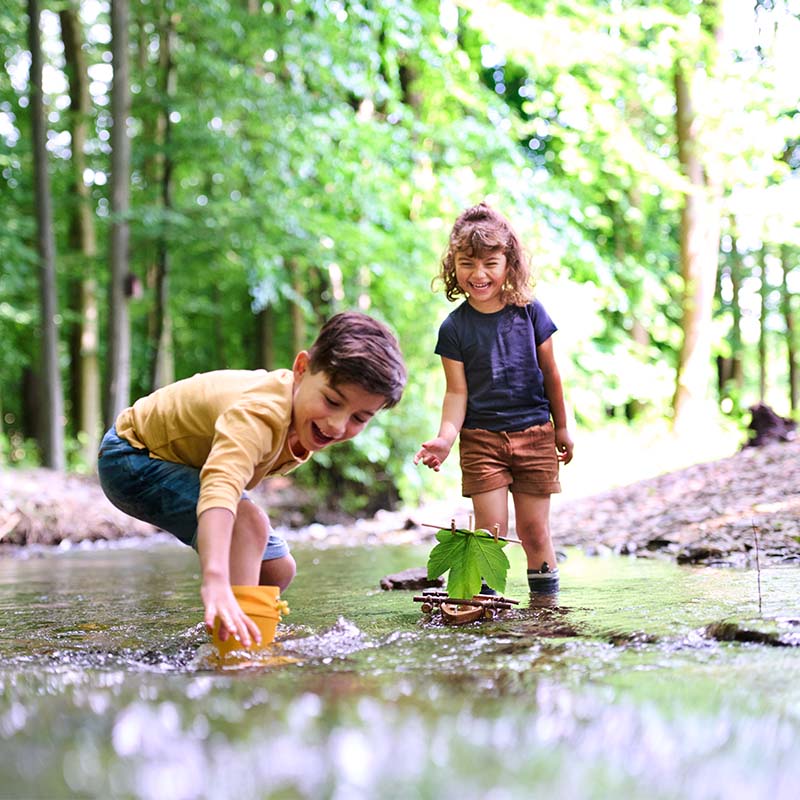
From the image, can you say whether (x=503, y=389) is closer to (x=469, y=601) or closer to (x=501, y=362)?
(x=501, y=362)

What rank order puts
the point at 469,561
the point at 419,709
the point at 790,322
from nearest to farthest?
the point at 419,709
the point at 469,561
the point at 790,322

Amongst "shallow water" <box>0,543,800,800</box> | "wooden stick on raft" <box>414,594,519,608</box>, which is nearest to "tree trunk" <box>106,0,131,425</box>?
"shallow water" <box>0,543,800,800</box>

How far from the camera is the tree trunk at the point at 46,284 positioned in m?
13.3

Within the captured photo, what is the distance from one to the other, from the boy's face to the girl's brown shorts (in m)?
1.10

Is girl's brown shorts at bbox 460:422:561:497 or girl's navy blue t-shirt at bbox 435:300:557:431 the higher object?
girl's navy blue t-shirt at bbox 435:300:557:431

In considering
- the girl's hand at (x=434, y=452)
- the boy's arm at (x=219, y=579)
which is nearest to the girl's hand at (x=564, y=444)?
the girl's hand at (x=434, y=452)

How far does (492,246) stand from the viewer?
4.11 metres

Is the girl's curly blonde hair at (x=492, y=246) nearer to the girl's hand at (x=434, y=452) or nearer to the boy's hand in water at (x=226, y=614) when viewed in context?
the girl's hand at (x=434, y=452)

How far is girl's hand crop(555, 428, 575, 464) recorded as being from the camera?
4227 millimetres

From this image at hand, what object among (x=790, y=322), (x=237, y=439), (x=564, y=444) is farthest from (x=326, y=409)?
(x=790, y=322)

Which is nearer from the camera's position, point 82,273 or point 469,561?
point 469,561

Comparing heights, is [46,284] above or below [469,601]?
above

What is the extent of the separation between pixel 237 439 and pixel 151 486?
0.71 metres

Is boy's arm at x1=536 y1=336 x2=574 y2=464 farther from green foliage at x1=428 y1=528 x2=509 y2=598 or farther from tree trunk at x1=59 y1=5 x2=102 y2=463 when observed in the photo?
tree trunk at x1=59 y1=5 x2=102 y2=463
